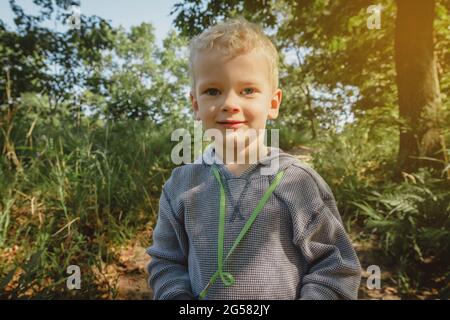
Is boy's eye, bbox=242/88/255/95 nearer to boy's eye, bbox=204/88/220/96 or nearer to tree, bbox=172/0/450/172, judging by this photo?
boy's eye, bbox=204/88/220/96

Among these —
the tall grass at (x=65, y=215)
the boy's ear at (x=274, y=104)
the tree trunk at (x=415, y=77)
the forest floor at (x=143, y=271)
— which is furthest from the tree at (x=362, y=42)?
the boy's ear at (x=274, y=104)

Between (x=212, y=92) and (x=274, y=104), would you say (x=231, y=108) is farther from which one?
(x=274, y=104)

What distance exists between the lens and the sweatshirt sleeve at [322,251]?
114cm

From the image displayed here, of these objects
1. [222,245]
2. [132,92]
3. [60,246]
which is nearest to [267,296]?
[222,245]

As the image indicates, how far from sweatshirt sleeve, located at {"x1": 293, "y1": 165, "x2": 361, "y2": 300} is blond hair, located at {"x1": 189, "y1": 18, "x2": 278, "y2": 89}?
51cm

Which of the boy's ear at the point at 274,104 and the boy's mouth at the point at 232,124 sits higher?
the boy's ear at the point at 274,104

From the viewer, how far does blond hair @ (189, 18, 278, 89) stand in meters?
1.23

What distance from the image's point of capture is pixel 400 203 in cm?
303

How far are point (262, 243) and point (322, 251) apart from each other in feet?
0.69

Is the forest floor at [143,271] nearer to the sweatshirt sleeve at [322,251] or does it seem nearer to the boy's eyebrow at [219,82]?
the sweatshirt sleeve at [322,251]

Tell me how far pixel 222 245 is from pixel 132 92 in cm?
541

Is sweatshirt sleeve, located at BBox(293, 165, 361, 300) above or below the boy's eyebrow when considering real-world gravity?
below

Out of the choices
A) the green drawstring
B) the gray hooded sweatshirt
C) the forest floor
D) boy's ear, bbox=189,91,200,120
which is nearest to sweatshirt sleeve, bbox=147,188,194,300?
the gray hooded sweatshirt

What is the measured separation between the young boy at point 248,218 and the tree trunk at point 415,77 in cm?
309
